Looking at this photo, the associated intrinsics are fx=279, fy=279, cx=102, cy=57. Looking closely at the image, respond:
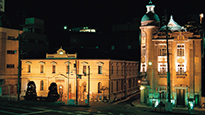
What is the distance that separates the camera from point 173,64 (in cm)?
4788

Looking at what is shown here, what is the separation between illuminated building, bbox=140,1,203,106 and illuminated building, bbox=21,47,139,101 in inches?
425

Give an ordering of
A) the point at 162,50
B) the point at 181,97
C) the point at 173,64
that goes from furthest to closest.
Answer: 1. the point at 162,50
2. the point at 173,64
3. the point at 181,97

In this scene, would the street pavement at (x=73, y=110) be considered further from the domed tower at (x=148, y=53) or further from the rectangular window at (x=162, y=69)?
Result: the rectangular window at (x=162, y=69)

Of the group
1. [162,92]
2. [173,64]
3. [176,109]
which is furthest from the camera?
[162,92]

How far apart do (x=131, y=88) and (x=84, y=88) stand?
18.0 metres

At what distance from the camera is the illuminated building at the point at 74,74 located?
58250 mm

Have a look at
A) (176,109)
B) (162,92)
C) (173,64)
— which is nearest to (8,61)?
(162,92)

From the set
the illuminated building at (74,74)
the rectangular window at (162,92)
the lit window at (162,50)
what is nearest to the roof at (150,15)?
the lit window at (162,50)

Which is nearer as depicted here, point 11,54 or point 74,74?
point 74,74

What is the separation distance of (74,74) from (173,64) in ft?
71.0

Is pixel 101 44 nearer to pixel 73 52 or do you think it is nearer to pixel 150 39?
pixel 73 52

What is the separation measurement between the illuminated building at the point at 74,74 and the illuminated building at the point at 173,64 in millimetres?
10802

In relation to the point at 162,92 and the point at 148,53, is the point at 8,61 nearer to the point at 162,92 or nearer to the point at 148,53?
the point at 148,53

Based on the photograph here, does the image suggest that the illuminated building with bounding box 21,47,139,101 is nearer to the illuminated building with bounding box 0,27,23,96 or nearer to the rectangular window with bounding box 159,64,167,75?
the illuminated building with bounding box 0,27,23,96
